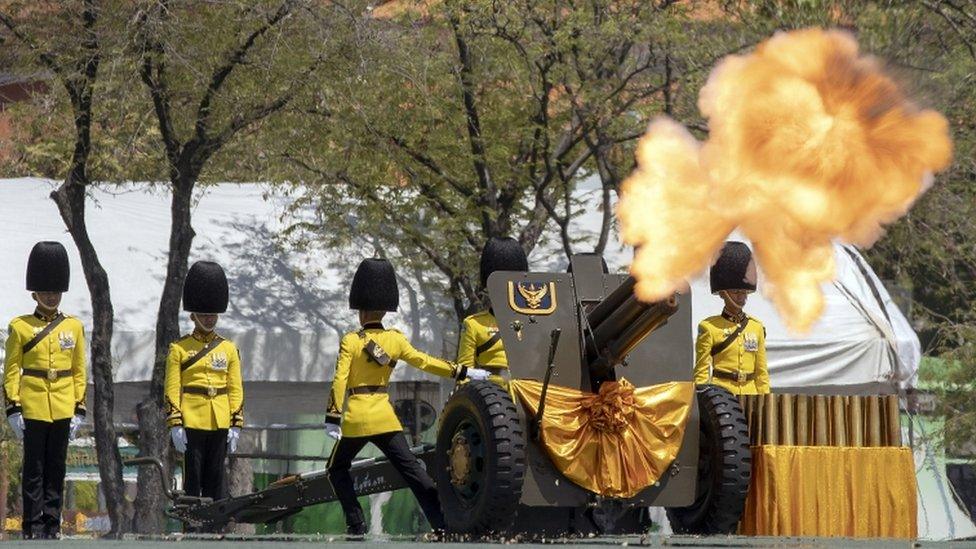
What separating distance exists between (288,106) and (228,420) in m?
5.41

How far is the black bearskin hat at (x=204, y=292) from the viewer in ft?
48.4

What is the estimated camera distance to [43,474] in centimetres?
1338

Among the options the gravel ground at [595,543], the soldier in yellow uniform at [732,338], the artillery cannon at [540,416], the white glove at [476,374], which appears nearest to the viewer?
the gravel ground at [595,543]

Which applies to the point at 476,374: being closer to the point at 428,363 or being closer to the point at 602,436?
the point at 428,363

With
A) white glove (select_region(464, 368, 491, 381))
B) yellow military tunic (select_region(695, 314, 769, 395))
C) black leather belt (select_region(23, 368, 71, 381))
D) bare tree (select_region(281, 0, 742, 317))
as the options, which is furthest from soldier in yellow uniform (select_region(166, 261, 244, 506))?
bare tree (select_region(281, 0, 742, 317))

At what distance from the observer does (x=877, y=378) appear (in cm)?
1930

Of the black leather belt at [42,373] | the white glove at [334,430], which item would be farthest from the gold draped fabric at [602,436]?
the black leather belt at [42,373]

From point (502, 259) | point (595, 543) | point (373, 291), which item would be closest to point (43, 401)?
point (373, 291)

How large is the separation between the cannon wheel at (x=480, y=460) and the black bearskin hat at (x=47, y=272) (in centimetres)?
366

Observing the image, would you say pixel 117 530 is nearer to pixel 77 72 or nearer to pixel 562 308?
pixel 77 72

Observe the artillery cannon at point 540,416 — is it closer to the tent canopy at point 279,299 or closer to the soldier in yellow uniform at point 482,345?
the soldier in yellow uniform at point 482,345

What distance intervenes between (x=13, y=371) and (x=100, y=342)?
5176 millimetres

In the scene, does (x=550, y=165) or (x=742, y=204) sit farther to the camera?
(x=550, y=165)

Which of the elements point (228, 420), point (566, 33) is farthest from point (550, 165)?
point (228, 420)
